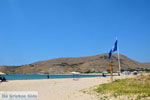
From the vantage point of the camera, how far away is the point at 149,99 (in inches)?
460

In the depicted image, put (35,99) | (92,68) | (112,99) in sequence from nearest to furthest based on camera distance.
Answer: (112,99) < (35,99) < (92,68)

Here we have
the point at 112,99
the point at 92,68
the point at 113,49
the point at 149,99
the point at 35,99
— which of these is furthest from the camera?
the point at 92,68

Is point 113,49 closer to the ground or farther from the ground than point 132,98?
farther from the ground

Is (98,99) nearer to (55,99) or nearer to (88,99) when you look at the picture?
(88,99)

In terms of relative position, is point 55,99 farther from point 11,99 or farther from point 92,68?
point 92,68

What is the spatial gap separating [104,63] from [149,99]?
185054mm

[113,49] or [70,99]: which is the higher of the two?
[113,49]

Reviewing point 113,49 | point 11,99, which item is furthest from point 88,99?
point 113,49

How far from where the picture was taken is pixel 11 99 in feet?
42.9

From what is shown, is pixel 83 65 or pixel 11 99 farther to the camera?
pixel 83 65

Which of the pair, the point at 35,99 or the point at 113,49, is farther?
the point at 113,49

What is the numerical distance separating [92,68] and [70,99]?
6876 inches

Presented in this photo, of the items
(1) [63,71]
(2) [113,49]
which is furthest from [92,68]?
(2) [113,49]

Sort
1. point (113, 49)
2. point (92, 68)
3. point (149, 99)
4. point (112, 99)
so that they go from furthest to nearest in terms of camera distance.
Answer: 1. point (92, 68)
2. point (113, 49)
3. point (112, 99)
4. point (149, 99)
